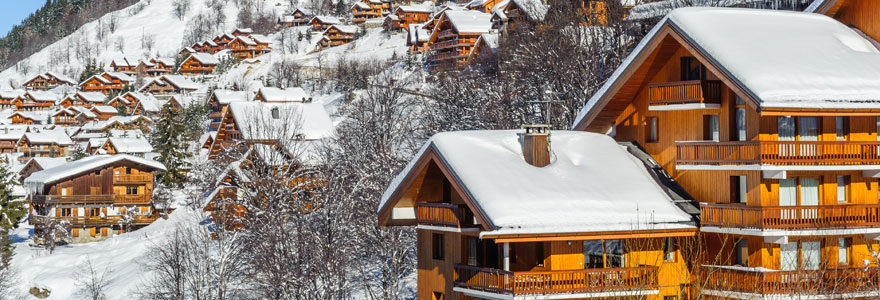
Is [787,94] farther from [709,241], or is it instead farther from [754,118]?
[709,241]

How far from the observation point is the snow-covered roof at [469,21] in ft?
343

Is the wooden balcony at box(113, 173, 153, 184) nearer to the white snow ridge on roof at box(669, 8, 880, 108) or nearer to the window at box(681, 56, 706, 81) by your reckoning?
the window at box(681, 56, 706, 81)

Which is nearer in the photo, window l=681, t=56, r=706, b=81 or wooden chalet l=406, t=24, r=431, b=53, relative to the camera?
window l=681, t=56, r=706, b=81

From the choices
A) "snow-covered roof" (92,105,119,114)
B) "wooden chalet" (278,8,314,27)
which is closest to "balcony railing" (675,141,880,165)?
"snow-covered roof" (92,105,119,114)

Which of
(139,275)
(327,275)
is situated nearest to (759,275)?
(327,275)

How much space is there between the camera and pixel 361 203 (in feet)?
164

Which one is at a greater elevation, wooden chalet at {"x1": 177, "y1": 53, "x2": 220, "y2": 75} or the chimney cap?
wooden chalet at {"x1": 177, "y1": 53, "x2": 220, "y2": 75}

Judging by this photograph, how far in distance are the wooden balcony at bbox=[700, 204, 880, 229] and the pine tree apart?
6846 cm

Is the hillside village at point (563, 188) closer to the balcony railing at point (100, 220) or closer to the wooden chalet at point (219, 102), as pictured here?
the balcony railing at point (100, 220)

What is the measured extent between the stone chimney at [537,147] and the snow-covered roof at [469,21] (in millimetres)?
75714

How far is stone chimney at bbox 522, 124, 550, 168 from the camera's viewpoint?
28.3 meters

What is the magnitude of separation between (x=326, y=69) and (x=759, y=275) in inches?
4397

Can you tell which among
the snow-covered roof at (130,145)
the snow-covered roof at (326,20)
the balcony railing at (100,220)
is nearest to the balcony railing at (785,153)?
the balcony railing at (100,220)

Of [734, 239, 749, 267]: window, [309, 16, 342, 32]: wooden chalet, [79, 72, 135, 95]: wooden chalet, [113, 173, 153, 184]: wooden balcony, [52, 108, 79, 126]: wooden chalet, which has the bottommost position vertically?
[734, 239, 749, 267]: window
